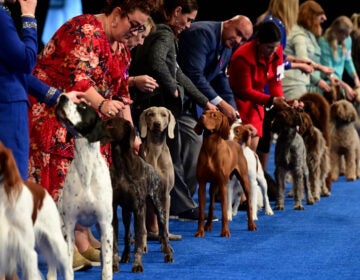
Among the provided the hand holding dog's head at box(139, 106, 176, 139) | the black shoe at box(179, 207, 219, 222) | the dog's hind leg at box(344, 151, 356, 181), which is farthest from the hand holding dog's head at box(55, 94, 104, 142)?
the dog's hind leg at box(344, 151, 356, 181)

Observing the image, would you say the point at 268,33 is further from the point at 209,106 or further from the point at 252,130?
the point at 209,106

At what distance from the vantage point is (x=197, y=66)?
22.2ft

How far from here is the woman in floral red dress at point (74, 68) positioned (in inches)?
179

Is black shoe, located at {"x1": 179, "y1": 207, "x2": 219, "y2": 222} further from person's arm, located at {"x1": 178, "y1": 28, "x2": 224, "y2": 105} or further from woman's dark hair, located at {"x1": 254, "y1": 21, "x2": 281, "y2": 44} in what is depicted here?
woman's dark hair, located at {"x1": 254, "y1": 21, "x2": 281, "y2": 44}

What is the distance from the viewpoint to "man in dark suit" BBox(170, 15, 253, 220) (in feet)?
21.9

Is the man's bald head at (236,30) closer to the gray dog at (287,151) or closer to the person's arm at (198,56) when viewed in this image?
the person's arm at (198,56)

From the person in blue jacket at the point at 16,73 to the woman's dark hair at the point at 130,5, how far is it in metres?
0.82

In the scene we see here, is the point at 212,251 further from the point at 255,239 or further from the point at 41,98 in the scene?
the point at 41,98

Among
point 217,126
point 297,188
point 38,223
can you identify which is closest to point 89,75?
point 38,223

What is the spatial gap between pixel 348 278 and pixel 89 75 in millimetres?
1628

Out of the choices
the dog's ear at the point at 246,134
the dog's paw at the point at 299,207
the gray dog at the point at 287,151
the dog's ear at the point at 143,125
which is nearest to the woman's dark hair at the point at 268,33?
the gray dog at the point at 287,151

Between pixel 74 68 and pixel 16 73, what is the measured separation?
628 mm

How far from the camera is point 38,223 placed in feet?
12.2

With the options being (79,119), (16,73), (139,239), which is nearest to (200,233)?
(139,239)
